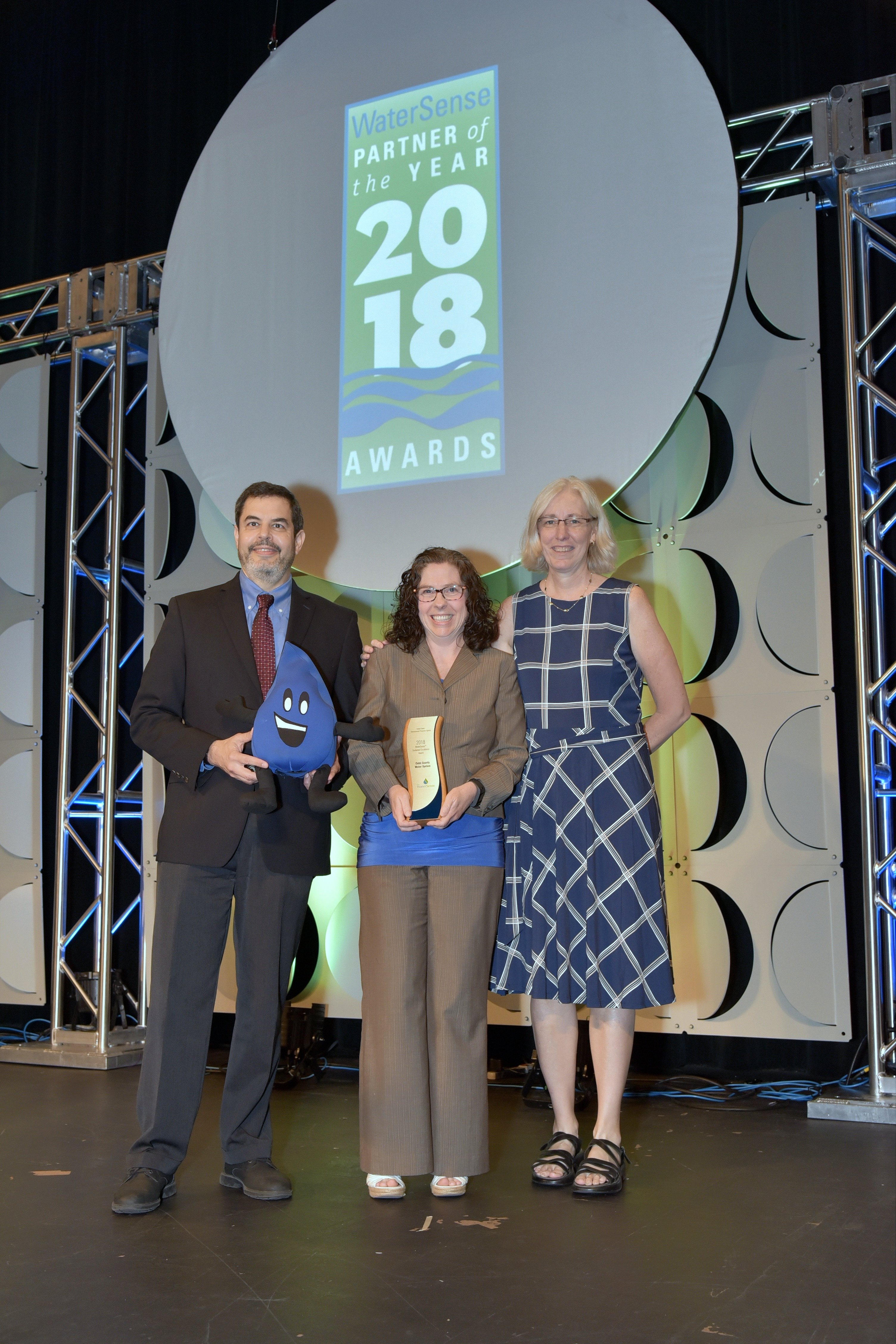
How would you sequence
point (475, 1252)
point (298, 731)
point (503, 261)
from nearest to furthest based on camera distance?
point (475, 1252) → point (298, 731) → point (503, 261)

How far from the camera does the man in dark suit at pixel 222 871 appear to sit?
2324mm

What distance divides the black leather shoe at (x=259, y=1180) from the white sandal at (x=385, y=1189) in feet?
0.57

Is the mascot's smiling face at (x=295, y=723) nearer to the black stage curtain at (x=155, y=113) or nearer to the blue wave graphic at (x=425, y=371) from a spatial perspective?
the blue wave graphic at (x=425, y=371)

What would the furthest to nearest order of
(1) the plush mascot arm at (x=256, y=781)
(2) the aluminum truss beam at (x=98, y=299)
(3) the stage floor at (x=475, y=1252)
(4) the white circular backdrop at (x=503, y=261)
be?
1. (2) the aluminum truss beam at (x=98, y=299)
2. (4) the white circular backdrop at (x=503, y=261)
3. (1) the plush mascot arm at (x=256, y=781)
4. (3) the stage floor at (x=475, y=1252)

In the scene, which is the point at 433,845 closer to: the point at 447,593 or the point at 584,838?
the point at 584,838

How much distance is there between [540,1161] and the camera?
2.42 m

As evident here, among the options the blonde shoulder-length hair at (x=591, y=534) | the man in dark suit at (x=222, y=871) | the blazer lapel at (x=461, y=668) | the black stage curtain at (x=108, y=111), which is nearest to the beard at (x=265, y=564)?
the man in dark suit at (x=222, y=871)

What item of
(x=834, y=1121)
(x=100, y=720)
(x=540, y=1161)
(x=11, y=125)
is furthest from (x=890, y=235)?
(x=11, y=125)

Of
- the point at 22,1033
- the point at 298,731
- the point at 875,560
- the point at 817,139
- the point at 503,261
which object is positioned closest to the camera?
the point at 298,731

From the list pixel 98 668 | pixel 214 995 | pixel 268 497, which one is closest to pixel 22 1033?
pixel 98 668

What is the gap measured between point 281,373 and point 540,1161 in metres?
2.79

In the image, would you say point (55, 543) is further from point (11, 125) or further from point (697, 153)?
point (697, 153)

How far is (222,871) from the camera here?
2381 millimetres

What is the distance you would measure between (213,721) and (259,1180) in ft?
3.12
